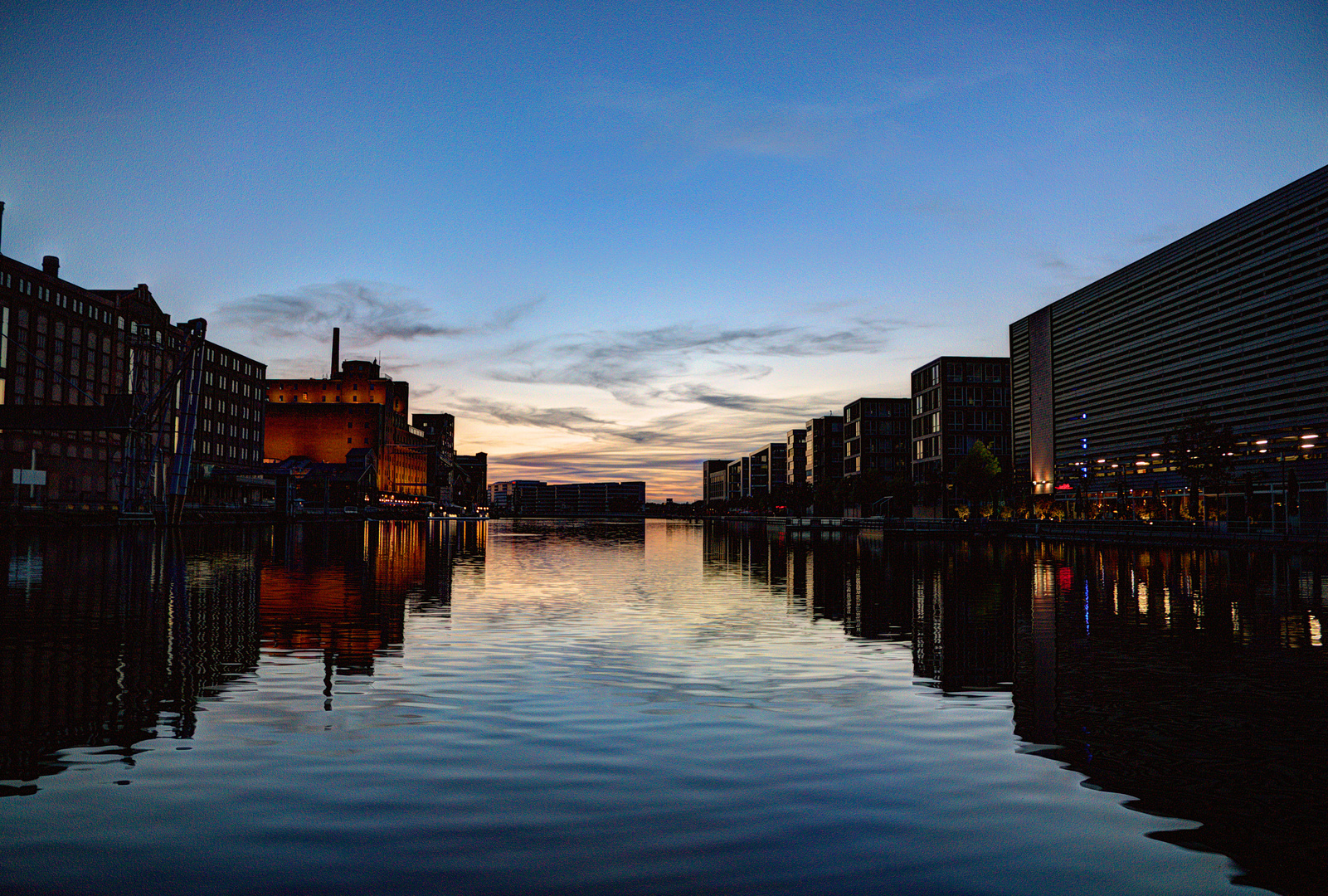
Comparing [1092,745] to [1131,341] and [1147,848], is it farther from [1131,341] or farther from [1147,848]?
[1131,341]

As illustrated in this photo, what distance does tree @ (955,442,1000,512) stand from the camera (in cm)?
12781

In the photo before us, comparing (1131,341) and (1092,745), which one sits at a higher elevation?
(1131,341)

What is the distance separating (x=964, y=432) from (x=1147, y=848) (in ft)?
580

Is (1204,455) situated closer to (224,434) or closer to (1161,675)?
(1161,675)

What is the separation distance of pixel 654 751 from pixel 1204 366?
368 feet

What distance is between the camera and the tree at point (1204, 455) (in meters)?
85.3

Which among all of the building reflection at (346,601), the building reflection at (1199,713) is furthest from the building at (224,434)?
the building reflection at (1199,713)

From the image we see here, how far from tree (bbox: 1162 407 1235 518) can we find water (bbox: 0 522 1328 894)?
67347mm

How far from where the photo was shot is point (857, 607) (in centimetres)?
2773

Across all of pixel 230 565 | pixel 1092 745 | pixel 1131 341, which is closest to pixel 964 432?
pixel 1131 341

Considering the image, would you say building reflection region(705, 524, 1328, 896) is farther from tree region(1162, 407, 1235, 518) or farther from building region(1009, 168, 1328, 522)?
building region(1009, 168, 1328, 522)

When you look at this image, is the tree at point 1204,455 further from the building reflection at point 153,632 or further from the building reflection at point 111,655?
the building reflection at point 111,655

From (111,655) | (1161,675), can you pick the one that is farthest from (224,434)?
(1161,675)

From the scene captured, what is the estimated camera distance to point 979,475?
128625mm
